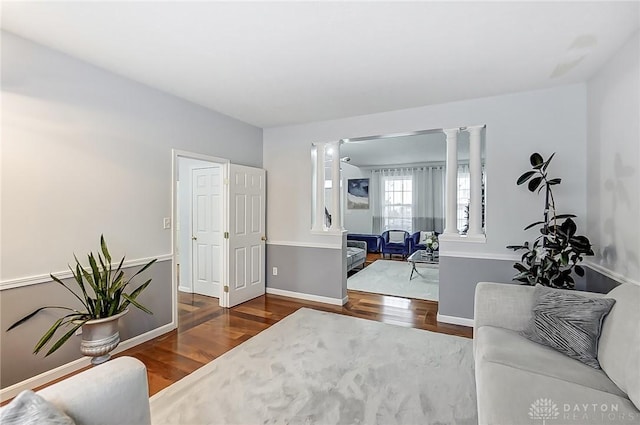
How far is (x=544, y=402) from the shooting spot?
1.31m

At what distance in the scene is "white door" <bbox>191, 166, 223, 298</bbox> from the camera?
439cm

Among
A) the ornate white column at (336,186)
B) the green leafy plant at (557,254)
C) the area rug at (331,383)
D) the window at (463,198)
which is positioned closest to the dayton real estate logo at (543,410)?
the area rug at (331,383)

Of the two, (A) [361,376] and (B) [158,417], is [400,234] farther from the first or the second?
(B) [158,417]

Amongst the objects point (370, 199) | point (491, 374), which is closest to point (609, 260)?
point (491, 374)

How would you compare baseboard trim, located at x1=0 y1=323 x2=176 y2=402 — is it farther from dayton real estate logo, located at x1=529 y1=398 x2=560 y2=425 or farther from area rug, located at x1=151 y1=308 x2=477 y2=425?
dayton real estate logo, located at x1=529 y1=398 x2=560 y2=425

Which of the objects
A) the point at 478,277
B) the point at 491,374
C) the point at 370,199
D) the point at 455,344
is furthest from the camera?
the point at 370,199

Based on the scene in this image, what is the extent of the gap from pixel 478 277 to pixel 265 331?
248 cm

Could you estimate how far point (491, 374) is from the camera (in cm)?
155

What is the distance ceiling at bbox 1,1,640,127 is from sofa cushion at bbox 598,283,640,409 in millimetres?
1767

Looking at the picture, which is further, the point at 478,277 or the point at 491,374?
the point at 478,277

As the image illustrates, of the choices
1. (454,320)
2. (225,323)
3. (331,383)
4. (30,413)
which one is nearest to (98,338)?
(225,323)

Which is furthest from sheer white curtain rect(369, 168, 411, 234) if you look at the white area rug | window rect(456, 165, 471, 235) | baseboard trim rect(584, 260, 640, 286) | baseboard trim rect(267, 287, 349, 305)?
baseboard trim rect(584, 260, 640, 286)

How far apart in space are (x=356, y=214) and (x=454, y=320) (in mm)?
5793

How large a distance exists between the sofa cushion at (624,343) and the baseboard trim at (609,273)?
0.59 metres
